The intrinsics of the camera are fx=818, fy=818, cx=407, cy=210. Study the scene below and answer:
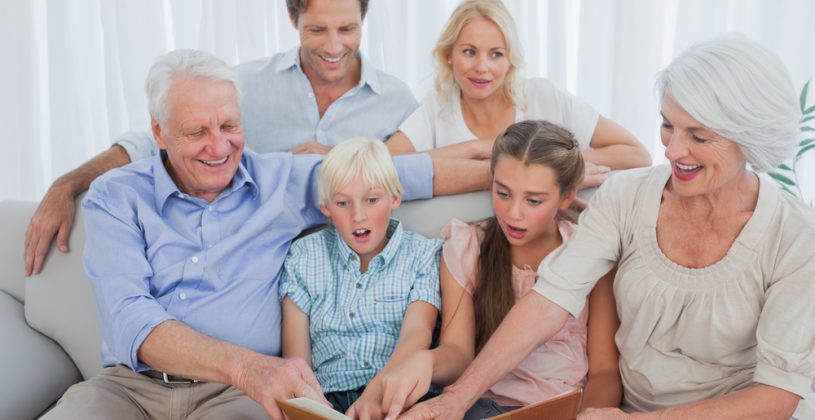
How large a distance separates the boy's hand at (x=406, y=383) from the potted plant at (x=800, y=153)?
69.4 inches

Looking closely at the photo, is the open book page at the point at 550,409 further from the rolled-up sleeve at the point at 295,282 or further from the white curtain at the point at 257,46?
the white curtain at the point at 257,46

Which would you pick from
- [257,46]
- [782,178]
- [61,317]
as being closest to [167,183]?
[61,317]

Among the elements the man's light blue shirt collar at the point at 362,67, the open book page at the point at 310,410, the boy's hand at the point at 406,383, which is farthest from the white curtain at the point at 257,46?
the open book page at the point at 310,410

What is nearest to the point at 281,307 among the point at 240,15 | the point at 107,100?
the point at 240,15

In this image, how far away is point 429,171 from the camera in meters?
2.14

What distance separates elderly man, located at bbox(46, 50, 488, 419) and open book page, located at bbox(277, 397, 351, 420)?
1.20 ft

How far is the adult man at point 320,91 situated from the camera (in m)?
2.47

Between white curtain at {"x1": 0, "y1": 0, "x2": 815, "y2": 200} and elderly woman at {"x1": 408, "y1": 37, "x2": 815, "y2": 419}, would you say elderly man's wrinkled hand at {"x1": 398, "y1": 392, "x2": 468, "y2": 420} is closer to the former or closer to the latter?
elderly woman at {"x1": 408, "y1": 37, "x2": 815, "y2": 419}

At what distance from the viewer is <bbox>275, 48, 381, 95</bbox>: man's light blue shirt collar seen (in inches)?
101

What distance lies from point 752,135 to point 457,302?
74 cm

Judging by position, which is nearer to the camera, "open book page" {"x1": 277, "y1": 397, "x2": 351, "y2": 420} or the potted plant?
"open book page" {"x1": 277, "y1": 397, "x2": 351, "y2": 420}

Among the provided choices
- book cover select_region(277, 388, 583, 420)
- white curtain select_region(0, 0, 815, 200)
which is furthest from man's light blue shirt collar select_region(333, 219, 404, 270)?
white curtain select_region(0, 0, 815, 200)

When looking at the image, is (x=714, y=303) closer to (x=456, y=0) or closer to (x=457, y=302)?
(x=457, y=302)

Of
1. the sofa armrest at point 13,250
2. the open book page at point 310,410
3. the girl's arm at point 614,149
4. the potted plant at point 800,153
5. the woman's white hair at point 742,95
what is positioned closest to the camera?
the open book page at point 310,410
